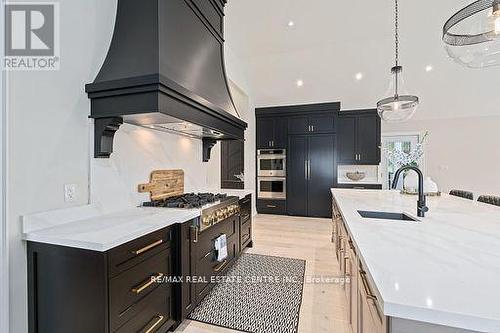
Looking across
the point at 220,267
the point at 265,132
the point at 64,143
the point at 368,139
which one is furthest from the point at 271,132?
the point at 64,143

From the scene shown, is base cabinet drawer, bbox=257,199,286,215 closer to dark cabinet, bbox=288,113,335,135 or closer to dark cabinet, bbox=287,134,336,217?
dark cabinet, bbox=287,134,336,217

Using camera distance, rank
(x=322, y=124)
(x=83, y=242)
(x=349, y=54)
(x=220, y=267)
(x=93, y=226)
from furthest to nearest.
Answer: (x=322, y=124)
(x=349, y=54)
(x=220, y=267)
(x=93, y=226)
(x=83, y=242)

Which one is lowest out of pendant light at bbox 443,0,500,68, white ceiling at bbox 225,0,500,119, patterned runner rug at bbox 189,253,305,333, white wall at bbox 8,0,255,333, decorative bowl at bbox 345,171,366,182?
patterned runner rug at bbox 189,253,305,333

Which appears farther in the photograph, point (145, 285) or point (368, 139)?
point (368, 139)

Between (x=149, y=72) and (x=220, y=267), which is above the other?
(x=149, y=72)

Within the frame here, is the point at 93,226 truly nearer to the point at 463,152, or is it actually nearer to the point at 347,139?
the point at 347,139

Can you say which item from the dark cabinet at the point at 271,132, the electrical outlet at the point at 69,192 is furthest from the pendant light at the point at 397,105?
the electrical outlet at the point at 69,192

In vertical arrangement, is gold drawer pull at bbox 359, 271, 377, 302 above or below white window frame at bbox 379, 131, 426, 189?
below

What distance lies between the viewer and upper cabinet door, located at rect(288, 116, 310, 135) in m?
5.88

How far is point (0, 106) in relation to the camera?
1331 millimetres

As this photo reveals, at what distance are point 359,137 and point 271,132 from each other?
2.05 metres
